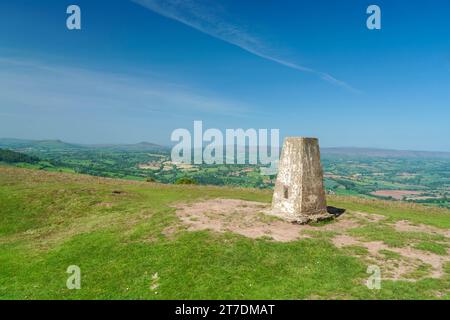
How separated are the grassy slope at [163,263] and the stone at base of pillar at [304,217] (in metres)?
3.12

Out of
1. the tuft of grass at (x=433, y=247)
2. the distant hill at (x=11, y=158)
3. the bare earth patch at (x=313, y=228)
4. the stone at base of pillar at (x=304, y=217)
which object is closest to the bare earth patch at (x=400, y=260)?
the bare earth patch at (x=313, y=228)

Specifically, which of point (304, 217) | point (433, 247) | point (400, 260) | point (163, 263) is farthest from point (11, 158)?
point (433, 247)

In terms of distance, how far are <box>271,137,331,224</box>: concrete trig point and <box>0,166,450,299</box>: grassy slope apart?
3583 mm

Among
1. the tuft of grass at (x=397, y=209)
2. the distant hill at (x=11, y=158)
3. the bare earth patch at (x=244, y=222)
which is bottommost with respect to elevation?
the tuft of grass at (x=397, y=209)

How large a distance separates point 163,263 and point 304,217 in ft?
33.7

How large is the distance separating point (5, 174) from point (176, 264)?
3623 cm

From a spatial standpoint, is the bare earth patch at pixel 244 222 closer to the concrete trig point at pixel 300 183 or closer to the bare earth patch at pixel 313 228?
the bare earth patch at pixel 313 228

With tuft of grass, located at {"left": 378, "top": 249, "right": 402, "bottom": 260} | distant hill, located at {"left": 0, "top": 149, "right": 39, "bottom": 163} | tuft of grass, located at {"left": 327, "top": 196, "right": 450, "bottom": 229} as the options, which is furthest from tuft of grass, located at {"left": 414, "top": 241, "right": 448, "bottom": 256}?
distant hill, located at {"left": 0, "top": 149, "right": 39, "bottom": 163}

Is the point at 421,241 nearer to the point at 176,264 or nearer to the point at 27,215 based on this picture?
the point at 176,264

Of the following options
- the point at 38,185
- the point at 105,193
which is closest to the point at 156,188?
the point at 105,193

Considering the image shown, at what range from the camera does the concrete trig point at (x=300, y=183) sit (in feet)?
67.7

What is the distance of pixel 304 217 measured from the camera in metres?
20.7

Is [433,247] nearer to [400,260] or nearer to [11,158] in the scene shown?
[400,260]

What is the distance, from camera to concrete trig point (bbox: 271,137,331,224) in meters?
20.6
